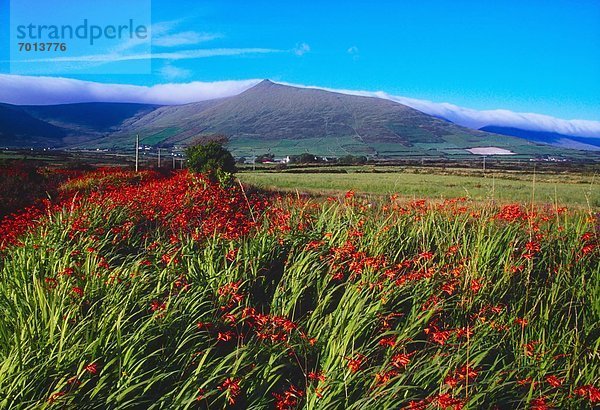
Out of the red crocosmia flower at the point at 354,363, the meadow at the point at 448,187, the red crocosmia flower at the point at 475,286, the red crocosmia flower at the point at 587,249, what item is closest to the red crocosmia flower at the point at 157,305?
the red crocosmia flower at the point at 354,363

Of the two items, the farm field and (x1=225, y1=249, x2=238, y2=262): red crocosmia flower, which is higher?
(x1=225, y1=249, x2=238, y2=262): red crocosmia flower

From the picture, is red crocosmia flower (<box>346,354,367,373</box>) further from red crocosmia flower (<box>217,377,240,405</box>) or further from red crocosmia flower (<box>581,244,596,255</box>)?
red crocosmia flower (<box>581,244,596,255</box>)

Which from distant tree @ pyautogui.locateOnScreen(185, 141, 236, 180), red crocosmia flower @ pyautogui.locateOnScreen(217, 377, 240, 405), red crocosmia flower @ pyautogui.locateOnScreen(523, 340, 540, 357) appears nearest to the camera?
red crocosmia flower @ pyautogui.locateOnScreen(217, 377, 240, 405)

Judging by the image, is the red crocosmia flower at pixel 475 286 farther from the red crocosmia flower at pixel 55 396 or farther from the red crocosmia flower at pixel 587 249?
the red crocosmia flower at pixel 55 396

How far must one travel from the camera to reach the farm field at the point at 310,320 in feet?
10.4

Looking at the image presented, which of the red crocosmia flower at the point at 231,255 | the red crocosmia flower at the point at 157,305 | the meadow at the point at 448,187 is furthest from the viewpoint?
the meadow at the point at 448,187

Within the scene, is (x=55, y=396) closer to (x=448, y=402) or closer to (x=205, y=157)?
(x=448, y=402)

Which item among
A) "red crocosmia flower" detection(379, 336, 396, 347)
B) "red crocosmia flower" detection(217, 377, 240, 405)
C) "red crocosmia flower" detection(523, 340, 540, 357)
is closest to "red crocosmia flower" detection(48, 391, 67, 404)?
"red crocosmia flower" detection(217, 377, 240, 405)

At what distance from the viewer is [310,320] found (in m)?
4.17

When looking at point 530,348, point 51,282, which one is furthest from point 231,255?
point 530,348

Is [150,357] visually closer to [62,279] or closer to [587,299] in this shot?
[62,279]

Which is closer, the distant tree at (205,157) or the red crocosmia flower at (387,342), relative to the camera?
the red crocosmia flower at (387,342)

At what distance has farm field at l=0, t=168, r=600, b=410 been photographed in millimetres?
3184

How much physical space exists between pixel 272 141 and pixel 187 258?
176397 millimetres
